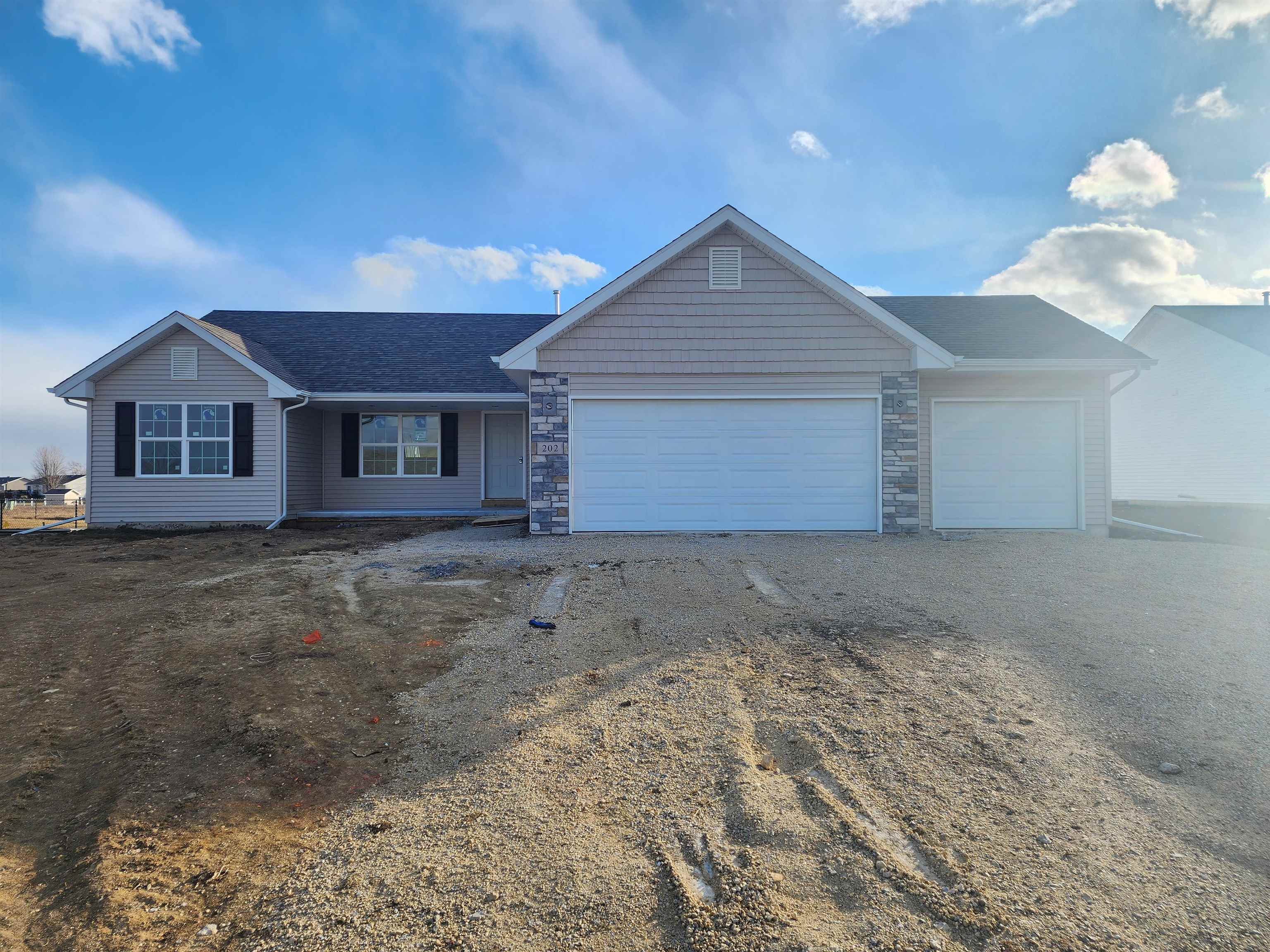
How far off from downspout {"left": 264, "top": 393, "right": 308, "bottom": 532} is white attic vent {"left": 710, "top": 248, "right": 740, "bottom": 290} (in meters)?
8.30

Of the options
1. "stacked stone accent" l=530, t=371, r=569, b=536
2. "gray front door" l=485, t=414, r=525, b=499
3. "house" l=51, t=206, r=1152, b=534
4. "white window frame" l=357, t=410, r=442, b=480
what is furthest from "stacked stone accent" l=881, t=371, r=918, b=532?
"white window frame" l=357, t=410, r=442, b=480

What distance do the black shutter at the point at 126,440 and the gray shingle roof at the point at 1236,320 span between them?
27.1m

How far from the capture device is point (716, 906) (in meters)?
2.17

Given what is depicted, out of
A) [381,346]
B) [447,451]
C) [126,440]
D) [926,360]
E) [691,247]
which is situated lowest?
[447,451]

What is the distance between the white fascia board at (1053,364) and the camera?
10312 mm

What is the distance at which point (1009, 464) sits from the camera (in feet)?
Result: 35.6

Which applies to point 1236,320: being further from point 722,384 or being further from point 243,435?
point 243,435

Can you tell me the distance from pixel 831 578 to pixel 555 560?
133 inches

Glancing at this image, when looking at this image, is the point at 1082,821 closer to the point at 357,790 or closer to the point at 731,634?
the point at 731,634

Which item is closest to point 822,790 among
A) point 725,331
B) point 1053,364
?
point 725,331

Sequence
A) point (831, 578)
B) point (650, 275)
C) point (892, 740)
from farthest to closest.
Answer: point (650, 275) < point (831, 578) < point (892, 740)

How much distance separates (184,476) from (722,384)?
10.6 meters

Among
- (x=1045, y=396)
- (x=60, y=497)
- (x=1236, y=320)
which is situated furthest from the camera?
(x=60, y=497)

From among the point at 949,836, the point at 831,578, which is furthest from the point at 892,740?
the point at 831,578
